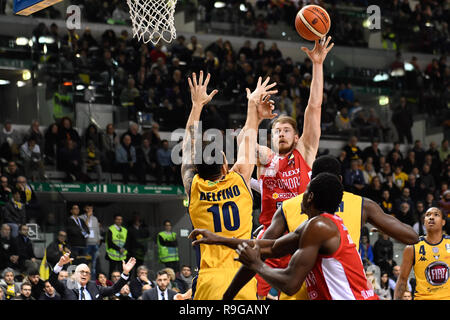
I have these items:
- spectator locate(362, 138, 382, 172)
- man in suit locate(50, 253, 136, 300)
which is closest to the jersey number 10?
man in suit locate(50, 253, 136, 300)

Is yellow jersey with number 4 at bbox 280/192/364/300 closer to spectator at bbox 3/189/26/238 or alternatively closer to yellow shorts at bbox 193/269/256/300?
yellow shorts at bbox 193/269/256/300

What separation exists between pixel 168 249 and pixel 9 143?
4178 mm

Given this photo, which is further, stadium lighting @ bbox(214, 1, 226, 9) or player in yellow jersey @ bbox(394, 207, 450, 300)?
stadium lighting @ bbox(214, 1, 226, 9)

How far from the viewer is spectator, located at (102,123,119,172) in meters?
16.2

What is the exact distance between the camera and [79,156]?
15953mm

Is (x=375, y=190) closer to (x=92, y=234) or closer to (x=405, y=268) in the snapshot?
(x=92, y=234)

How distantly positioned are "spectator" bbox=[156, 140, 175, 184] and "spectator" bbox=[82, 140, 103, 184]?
1371 millimetres

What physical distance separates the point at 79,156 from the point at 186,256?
3.69 meters

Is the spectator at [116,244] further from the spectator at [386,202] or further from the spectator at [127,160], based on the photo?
the spectator at [386,202]

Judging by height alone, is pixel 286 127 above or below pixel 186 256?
above

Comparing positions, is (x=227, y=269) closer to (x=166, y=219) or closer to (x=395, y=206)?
(x=166, y=219)

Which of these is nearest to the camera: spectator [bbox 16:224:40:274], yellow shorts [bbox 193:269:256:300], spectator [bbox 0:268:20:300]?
yellow shorts [bbox 193:269:256:300]
